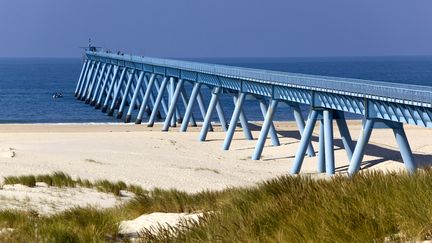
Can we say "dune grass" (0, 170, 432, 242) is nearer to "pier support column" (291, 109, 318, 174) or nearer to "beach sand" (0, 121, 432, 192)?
"beach sand" (0, 121, 432, 192)

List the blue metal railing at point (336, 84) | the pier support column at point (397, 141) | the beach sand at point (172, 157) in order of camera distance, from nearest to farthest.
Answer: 1. the blue metal railing at point (336, 84)
2. the pier support column at point (397, 141)
3. the beach sand at point (172, 157)

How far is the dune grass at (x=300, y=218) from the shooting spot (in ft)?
22.1

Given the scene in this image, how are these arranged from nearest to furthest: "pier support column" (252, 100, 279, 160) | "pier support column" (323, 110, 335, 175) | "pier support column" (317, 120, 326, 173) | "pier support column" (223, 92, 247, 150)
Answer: "pier support column" (323, 110, 335, 175)
"pier support column" (317, 120, 326, 173)
"pier support column" (252, 100, 279, 160)
"pier support column" (223, 92, 247, 150)

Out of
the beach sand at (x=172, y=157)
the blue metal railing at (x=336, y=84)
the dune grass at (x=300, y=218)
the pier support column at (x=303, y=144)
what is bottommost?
the beach sand at (x=172, y=157)

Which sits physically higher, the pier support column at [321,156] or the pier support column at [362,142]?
the pier support column at [362,142]

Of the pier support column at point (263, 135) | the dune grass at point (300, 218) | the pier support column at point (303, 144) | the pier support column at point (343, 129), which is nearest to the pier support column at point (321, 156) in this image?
the pier support column at point (303, 144)

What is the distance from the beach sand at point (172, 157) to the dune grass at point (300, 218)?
11.3 m

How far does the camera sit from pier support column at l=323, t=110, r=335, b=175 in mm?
26797

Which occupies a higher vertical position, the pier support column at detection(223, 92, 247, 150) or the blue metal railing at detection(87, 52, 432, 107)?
the blue metal railing at detection(87, 52, 432, 107)

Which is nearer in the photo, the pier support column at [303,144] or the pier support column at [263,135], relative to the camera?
the pier support column at [303,144]

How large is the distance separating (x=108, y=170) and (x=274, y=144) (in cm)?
1233

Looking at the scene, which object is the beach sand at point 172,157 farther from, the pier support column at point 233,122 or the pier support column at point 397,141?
the pier support column at point 397,141

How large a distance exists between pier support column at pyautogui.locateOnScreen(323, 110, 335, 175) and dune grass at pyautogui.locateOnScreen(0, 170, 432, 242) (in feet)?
54.2

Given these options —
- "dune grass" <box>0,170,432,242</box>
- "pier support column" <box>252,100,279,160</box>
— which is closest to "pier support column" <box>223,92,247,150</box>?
"pier support column" <box>252,100,279,160</box>
